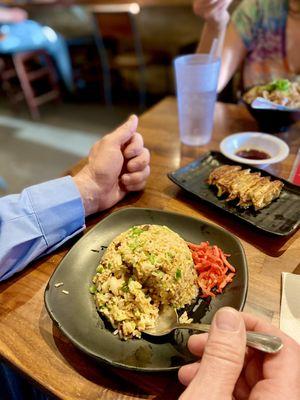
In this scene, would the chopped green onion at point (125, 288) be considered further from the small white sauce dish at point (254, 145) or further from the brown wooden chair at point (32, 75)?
the brown wooden chair at point (32, 75)

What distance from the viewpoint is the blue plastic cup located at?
4.50 ft

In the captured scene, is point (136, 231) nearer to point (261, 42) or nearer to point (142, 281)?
point (142, 281)

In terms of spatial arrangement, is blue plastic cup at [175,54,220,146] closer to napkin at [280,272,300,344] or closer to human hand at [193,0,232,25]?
human hand at [193,0,232,25]

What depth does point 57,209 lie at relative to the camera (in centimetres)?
101

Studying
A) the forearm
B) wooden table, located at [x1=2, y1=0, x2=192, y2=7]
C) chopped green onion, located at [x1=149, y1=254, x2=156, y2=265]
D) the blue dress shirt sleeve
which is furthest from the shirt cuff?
wooden table, located at [x1=2, y1=0, x2=192, y2=7]

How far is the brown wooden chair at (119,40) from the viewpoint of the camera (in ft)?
13.3

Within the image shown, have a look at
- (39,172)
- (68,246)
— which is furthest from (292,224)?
(39,172)

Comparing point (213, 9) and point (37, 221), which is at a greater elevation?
point (213, 9)

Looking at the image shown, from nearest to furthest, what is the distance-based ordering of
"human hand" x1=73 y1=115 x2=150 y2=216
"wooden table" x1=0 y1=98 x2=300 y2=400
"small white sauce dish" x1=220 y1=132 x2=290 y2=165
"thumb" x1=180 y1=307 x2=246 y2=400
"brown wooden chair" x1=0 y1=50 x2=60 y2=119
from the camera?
1. "thumb" x1=180 y1=307 x2=246 y2=400
2. "wooden table" x1=0 y1=98 x2=300 y2=400
3. "human hand" x1=73 y1=115 x2=150 y2=216
4. "small white sauce dish" x1=220 y1=132 x2=290 y2=165
5. "brown wooden chair" x1=0 y1=50 x2=60 y2=119

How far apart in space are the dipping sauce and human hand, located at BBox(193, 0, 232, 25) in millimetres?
713

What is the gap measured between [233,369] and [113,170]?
751mm

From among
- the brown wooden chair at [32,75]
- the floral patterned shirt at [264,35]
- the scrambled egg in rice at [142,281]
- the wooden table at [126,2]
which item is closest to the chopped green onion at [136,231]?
the scrambled egg in rice at [142,281]

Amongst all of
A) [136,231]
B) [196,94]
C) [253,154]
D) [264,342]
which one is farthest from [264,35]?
[264,342]

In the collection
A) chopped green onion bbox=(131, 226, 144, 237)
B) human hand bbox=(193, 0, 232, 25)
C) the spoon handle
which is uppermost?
human hand bbox=(193, 0, 232, 25)
